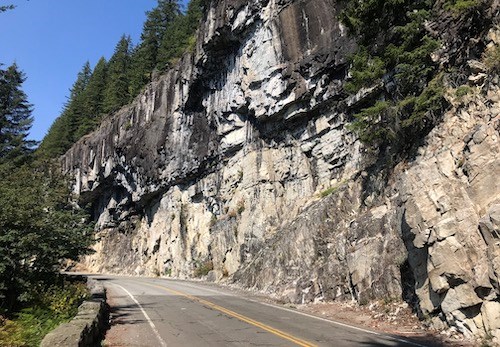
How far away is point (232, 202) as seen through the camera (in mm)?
31547

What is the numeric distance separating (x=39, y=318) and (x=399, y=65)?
1473 centimetres

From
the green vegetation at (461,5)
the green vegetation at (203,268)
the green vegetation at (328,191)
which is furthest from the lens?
the green vegetation at (203,268)

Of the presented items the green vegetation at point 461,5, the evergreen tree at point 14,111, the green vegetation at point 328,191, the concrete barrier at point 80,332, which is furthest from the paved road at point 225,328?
the evergreen tree at point 14,111

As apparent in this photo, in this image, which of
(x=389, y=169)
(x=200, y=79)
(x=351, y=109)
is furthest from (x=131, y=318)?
(x=200, y=79)

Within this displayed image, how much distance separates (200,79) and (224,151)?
8.00 metres

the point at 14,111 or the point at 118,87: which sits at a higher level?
the point at 118,87

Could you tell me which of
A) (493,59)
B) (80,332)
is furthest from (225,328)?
(493,59)

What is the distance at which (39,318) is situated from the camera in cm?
1066

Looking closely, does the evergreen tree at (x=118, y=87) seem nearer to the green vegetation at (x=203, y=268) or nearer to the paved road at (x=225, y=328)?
the green vegetation at (x=203, y=268)

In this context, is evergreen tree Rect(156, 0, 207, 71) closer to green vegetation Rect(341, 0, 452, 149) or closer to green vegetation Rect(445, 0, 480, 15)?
green vegetation Rect(341, 0, 452, 149)

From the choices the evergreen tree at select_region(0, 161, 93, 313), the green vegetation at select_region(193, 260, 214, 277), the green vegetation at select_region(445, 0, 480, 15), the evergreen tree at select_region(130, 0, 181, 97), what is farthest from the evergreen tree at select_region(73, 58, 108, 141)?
the green vegetation at select_region(445, 0, 480, 15)

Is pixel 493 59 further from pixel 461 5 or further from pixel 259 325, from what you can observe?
pixel 259 325

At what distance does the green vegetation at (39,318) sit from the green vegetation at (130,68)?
31189 mm

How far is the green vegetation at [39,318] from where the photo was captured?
26.8 ft
